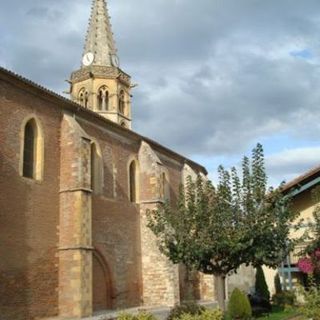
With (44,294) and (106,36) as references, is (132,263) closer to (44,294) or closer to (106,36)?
(44,294)

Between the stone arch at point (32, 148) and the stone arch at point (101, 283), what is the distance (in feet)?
14.5

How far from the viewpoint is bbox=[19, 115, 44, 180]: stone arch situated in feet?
58.9

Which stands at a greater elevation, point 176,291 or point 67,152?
point 67,152

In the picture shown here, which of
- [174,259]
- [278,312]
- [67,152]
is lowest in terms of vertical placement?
[278,312]

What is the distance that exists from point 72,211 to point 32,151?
104 inches

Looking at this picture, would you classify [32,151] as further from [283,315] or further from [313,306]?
[283,315]

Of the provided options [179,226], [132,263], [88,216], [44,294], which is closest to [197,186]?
[179,226]

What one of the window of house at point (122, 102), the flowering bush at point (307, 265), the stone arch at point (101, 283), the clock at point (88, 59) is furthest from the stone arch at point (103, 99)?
the flowering bush at point (307, 265)

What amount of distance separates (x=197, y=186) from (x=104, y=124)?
24.5 feet

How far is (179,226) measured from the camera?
1591cm

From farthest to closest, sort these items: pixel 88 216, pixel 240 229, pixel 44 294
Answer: pixel 88 216
pixel 44 294
pixel 240 229

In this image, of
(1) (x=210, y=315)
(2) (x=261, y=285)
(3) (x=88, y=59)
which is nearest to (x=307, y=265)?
(1) (x=210, y=315)

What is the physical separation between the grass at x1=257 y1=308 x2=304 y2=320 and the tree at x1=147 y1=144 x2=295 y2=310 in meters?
5.66

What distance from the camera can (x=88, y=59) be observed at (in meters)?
43.0
